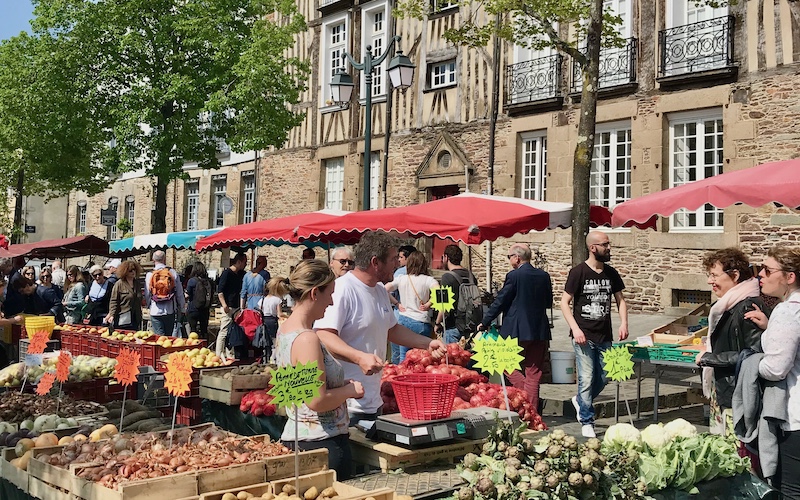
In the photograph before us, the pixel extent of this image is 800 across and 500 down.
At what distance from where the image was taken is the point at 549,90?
57.0 feet

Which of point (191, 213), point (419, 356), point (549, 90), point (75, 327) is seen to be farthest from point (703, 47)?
point (191, 213)

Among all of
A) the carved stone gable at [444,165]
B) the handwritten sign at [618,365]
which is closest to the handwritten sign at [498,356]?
the handwritten sign at [618,365]

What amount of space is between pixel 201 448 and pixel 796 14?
511 inches

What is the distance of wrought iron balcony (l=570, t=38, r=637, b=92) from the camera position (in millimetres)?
15789

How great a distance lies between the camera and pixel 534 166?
59.5ft

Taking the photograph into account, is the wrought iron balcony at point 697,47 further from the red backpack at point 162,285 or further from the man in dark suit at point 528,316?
the red backpack at point 162,285

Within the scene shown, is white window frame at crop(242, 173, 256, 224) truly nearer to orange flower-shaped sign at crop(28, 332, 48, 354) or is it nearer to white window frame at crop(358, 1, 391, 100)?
white window frame at crop(358, 1, 391, 100)

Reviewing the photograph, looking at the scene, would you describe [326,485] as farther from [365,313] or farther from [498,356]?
[498,356]

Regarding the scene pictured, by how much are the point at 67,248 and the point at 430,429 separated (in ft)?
51.9

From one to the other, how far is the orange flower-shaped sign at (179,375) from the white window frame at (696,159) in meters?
12.1

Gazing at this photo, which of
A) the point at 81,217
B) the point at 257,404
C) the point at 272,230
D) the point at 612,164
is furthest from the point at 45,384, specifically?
the point at 81,217

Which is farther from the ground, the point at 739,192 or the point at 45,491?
the point at 739,192

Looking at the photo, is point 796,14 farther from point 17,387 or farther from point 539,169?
point 17,387

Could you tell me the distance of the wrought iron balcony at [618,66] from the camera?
51.8 ft
